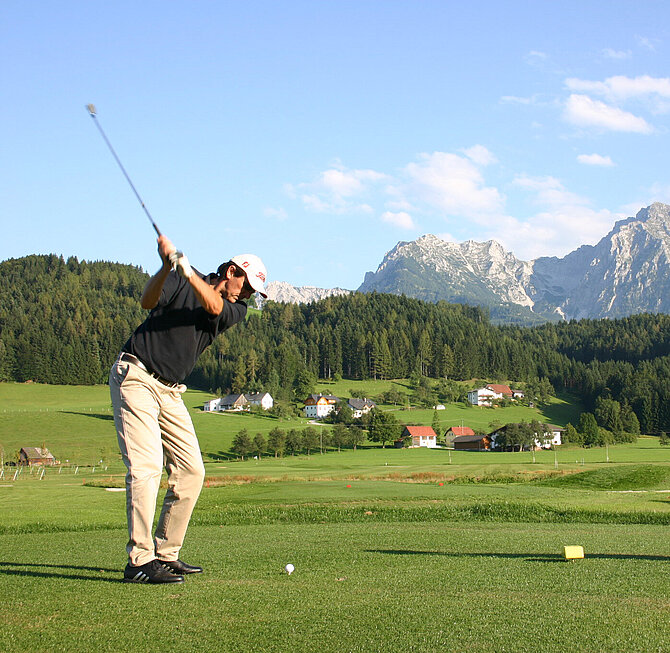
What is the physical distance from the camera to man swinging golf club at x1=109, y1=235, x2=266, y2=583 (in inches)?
251

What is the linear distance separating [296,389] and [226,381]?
18.6 m

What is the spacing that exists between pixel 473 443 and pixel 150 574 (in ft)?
428

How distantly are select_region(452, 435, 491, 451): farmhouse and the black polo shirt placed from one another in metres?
128

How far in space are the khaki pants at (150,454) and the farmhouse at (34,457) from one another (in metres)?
94.0

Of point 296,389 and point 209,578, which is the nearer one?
point 209,578

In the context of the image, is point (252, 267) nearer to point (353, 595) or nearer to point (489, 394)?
point (353, 595)

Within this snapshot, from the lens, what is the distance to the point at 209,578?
6.52 m

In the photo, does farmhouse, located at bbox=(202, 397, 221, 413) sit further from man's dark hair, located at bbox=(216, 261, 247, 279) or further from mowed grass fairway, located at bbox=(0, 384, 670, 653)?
man's dark hair, located at bbox=(216, 261, 247, 279)

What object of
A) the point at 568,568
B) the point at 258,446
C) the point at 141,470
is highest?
the point at 141,470

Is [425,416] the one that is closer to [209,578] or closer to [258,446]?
[258,446]

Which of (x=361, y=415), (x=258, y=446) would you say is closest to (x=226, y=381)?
(x=361, y=415)

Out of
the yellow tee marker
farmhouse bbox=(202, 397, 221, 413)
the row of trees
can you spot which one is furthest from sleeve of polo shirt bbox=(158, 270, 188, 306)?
farmhouse bbox=(202, 397, 221, 413)

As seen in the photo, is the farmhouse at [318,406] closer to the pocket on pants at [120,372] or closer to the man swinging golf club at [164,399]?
the man swinging golf club at [164,399]

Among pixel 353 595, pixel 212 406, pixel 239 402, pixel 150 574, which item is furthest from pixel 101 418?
pixel 353 595
